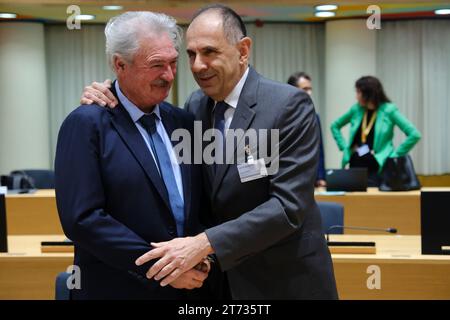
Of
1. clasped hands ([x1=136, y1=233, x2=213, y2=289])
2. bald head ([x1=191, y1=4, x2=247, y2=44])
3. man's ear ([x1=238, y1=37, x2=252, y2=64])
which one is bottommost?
clasped hands ([x1=136, y1=233, x2=213, y2=289])

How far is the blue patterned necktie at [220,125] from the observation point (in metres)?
2.39

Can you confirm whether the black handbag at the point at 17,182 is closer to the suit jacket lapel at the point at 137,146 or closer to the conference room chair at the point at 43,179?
the conference room chair at the point at 43,179

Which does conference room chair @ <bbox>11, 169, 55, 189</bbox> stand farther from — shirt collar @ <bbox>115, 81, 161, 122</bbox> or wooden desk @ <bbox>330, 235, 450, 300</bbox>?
shirt collar @ <bbox>115, 81, 161, 122</bbox>

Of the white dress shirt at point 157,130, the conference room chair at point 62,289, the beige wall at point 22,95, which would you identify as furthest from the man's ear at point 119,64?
the beige wall at point 22,95

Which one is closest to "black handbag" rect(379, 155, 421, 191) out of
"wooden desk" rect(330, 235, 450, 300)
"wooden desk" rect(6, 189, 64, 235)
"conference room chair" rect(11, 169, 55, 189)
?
"wooden desk" rect(330, 235, 450, 300)

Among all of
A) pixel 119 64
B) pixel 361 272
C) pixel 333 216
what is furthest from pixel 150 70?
pixel 333 216

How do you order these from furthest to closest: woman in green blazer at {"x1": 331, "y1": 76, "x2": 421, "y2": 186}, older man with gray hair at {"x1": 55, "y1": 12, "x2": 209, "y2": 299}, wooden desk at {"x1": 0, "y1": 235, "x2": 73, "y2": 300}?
woman in green blazer at {"x1": 331, "y1": 76, "x2": 421, "y2": 186}, wooden desk at {"x1": 0, "y1": 235, "x2": 73, "y2": 300}, older man with gray hair at {"x1": 55, "y1": 12, "x2": 209, "y2": 299}

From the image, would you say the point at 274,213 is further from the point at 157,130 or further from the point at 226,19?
the point at 226,19

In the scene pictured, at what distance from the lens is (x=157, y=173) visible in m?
2.29

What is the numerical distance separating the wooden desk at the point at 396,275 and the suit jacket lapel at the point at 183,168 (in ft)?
6.18

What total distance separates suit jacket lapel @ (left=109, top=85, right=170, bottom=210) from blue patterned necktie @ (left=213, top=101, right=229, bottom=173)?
0.21 m

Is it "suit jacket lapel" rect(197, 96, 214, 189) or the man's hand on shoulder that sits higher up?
the man's hand on shoulder

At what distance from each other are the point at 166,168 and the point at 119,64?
37 centimetres

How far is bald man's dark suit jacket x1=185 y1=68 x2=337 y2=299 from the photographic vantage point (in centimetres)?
224
